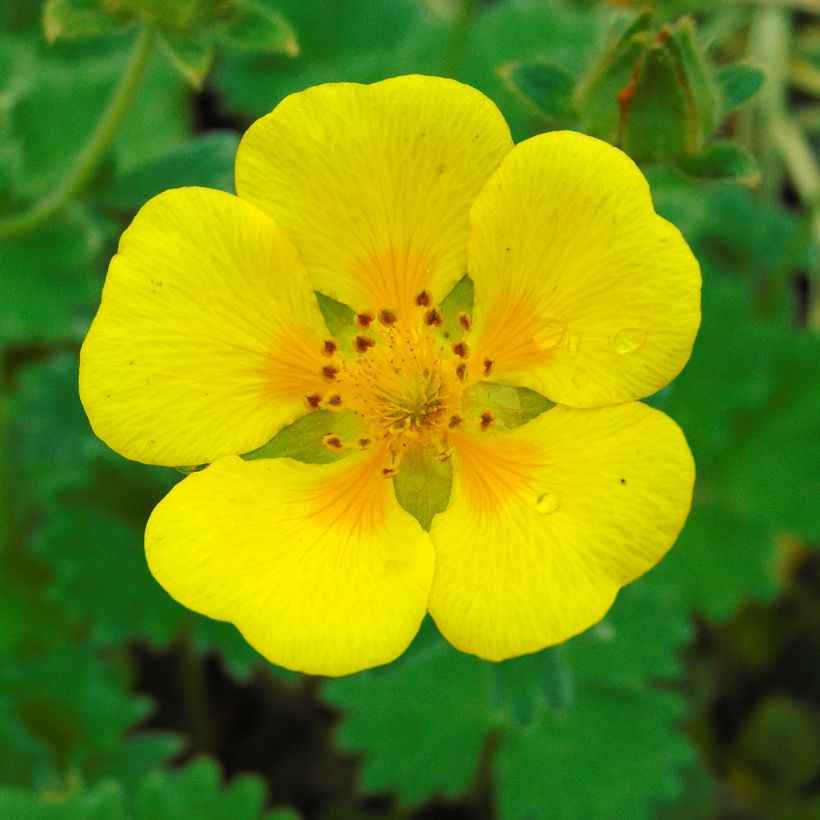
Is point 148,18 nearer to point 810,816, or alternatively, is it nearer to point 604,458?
point 604,458

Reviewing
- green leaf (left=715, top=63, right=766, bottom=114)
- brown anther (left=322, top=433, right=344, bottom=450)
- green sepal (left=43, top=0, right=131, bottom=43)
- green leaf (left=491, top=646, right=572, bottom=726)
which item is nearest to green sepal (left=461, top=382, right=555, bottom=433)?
brown anther (left=322, top=433, right=344, bottom=450)

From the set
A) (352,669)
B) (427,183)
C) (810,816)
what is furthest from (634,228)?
(810,816)

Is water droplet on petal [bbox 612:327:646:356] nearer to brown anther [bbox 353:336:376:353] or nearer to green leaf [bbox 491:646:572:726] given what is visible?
brown anther [bbox 353:336:376:353]

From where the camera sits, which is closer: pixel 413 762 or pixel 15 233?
pixel 15 233

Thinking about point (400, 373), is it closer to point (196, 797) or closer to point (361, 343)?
point (361, 343)

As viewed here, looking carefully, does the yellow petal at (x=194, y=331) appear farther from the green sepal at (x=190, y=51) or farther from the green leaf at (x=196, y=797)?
the green leaf at (x=196, y=797)

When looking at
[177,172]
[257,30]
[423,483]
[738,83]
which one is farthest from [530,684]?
[177,172]

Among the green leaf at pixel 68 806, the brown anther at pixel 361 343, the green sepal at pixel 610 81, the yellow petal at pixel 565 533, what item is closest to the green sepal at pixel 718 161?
the green sepal at pixel 610 81

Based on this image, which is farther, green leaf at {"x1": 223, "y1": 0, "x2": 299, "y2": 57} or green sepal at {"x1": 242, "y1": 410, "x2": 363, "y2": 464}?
green leaf at {"x1": 223, "y1": 0, "x2": 299, "y2": 57}
